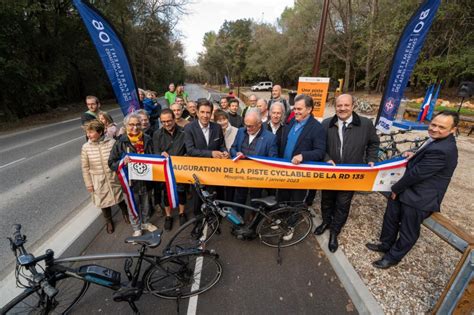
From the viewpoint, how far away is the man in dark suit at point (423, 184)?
2.20 m

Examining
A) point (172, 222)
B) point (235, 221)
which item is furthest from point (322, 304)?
point (172, 222)

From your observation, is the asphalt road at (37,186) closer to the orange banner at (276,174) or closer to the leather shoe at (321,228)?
the orange banner at (276,174)

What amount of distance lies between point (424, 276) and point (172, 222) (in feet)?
12.7

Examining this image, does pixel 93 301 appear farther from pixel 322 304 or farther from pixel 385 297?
pixel 385 297

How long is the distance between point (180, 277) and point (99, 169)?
2.04m

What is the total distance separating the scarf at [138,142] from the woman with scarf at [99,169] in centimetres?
27

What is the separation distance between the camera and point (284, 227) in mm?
3338

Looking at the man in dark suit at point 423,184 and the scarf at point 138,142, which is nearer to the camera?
the man in dark suit at point 423,184

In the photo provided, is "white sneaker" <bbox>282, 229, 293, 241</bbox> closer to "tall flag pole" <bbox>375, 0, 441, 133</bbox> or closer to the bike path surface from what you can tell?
the bike path surface

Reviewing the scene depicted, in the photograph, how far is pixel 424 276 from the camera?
8.99ft

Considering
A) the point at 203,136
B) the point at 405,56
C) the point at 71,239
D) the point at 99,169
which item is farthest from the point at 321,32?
the point at 71,239

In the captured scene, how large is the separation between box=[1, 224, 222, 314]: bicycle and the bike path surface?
0.15 meters

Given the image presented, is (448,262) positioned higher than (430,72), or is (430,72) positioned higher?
(430,72)

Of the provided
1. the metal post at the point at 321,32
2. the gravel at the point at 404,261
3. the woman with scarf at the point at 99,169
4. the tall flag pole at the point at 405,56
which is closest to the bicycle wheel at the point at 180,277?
the woman with scarf at the point at 99,169
